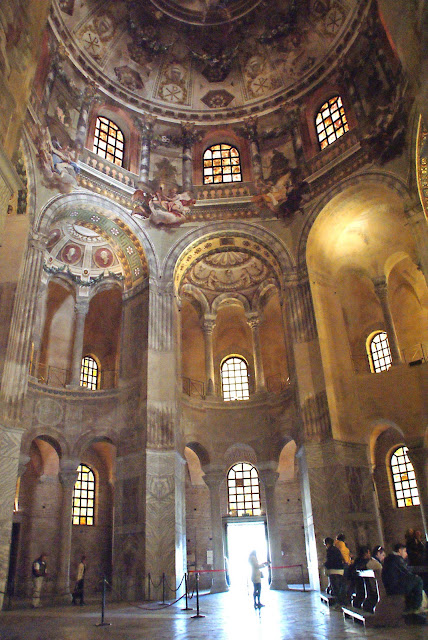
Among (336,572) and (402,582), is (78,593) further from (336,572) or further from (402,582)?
(402,582)

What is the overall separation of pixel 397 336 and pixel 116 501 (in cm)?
1279

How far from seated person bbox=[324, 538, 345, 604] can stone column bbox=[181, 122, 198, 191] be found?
15804 mm

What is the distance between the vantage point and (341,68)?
20125 mm

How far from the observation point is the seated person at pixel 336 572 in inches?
418

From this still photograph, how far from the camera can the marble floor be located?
7602mm

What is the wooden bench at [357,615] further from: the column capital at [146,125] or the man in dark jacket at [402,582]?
the column capital at [146,125]

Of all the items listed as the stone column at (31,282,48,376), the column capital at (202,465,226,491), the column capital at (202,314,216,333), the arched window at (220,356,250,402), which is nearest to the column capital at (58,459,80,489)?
the stone column at (31,282,48,376)

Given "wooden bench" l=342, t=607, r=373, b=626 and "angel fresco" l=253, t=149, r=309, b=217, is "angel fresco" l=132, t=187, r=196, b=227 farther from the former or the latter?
"wooden bench" l=342, t=607, r=373, b=626

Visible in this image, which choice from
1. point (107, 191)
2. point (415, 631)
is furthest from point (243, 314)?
point (415, 631)

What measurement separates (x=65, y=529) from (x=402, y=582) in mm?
13843

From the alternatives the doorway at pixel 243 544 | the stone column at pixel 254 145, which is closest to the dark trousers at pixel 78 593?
the doorway at pixel 243 544

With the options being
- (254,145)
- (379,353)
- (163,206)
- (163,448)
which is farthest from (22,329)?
(379,353)

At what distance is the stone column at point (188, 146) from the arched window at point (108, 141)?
2694 millimetres

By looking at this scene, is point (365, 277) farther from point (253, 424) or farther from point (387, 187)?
point (253, 424)
